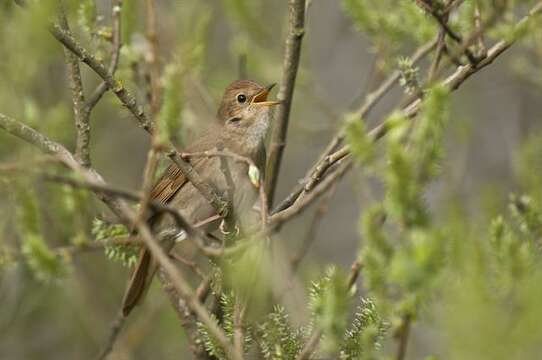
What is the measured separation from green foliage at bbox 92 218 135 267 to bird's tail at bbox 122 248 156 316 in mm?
247

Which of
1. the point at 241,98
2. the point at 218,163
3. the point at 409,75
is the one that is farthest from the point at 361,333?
the point at 241,98

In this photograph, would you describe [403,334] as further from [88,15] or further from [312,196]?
[88,15]

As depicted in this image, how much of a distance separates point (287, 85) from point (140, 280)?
1142 millimetres

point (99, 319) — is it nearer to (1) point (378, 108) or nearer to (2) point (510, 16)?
(1) point (378, 108)

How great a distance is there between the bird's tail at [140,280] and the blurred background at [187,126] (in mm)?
341

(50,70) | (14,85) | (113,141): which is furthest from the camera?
(113,141)

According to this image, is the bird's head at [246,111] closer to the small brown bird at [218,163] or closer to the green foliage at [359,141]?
the small brown bird at [218,163]

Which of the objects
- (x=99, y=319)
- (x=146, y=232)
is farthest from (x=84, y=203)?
(x=99, y=319)

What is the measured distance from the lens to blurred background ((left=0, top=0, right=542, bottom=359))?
3.98 meters

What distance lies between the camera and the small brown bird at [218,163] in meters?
4.33

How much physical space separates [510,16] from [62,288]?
167 inches

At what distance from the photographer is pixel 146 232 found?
2178 millimetres

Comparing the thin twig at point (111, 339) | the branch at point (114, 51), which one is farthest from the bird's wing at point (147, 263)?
the branch at point (114, 51)

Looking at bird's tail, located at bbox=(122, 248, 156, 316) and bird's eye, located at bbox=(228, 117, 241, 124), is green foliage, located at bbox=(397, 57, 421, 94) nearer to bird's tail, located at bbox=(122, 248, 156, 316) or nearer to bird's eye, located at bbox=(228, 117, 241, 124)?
bird's tail, located at bbox=(122, 248, 156, 316)
